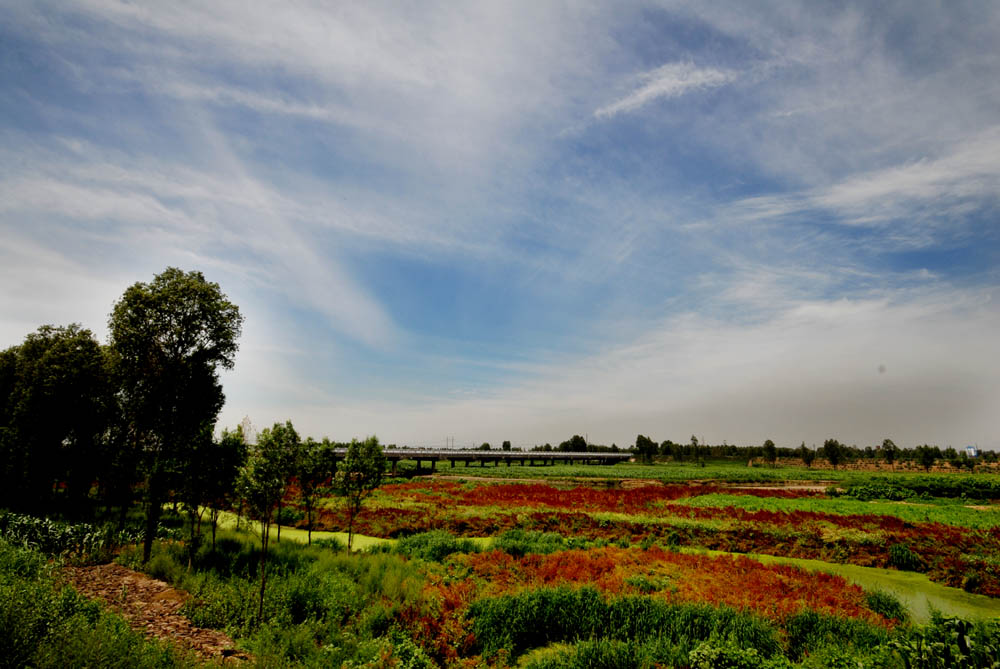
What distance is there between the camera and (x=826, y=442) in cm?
14688

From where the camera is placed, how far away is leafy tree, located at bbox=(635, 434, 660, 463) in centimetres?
16775

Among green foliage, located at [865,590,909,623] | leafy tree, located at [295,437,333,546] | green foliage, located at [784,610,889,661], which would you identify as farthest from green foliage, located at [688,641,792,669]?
leafy tree, located at [295,437,333,546]

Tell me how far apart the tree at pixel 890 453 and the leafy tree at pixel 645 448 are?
6751 centimetres

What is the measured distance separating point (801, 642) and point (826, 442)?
6720 inches

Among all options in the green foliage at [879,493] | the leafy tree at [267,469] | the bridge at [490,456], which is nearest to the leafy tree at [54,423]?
the leafy tree at [267,469]

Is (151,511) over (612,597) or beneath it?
over

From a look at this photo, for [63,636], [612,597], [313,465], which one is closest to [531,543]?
[612,597]

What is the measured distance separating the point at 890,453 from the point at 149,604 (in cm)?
17405

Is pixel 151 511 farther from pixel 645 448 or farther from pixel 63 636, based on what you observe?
pixel 645 448

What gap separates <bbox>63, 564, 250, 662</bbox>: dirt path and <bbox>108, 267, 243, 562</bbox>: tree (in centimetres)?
263

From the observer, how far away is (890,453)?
13200cm

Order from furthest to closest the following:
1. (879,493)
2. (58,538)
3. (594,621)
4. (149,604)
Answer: (879,493) < (58,538) < (149,604) < (594,621)

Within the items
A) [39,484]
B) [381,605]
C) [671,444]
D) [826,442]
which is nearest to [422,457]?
[39,484]

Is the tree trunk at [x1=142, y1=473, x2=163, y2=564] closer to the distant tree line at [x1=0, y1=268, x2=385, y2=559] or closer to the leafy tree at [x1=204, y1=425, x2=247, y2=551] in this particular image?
the distant tree line at [x1=0, y1=268, x2=385, y2=559]
